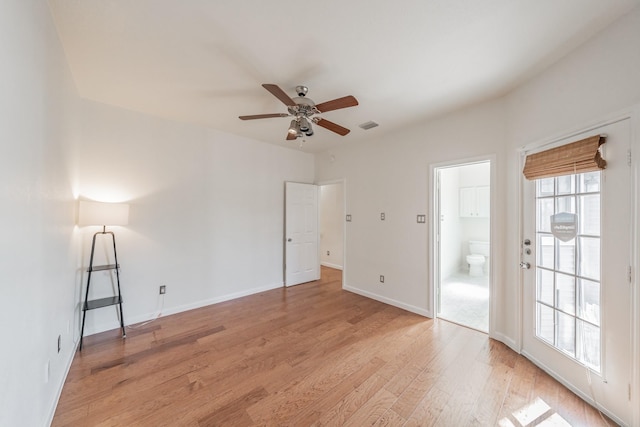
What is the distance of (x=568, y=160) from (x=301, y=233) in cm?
377

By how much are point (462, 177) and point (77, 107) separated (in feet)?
21.4

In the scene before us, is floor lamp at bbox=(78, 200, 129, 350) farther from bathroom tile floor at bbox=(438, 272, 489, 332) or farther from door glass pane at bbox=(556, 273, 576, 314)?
door glass pane at bbox=(556, 273, 576, 314)

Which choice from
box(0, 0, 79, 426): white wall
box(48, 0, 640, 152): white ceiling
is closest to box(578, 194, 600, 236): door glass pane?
box(48, 0, 640, 152): white ceiling

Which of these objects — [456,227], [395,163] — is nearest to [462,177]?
[456,227]

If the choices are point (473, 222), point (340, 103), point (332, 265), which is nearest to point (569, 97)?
point (340, 103)

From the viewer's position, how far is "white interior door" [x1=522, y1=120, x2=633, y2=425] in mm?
1585

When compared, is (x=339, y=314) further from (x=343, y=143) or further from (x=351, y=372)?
(x=343, y=143)

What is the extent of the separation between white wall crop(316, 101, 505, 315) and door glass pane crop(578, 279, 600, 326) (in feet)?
2.73

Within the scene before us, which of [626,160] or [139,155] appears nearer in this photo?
[626,160]

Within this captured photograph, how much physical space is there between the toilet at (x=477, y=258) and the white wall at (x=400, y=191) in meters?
2.51

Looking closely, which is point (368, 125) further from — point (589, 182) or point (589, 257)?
point (589, 257)

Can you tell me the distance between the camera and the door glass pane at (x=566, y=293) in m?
1.94

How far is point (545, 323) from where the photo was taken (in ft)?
7.11

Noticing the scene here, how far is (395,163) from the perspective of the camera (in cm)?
365
